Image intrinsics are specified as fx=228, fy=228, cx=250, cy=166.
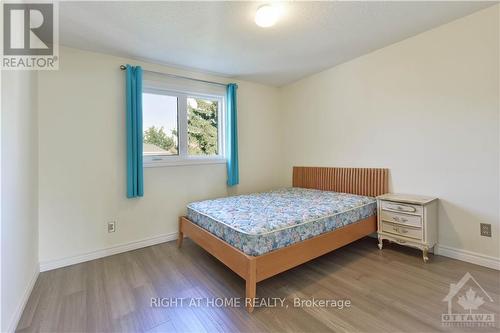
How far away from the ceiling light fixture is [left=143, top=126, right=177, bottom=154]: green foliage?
6.41 ft

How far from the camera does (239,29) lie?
239cm

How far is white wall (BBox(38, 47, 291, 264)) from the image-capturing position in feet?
8.16

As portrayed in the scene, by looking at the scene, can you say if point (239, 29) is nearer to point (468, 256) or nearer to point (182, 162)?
point (182, 162)

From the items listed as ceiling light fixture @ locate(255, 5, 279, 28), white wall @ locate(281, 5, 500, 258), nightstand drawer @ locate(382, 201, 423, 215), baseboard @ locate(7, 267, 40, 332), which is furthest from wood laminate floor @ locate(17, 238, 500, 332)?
ceiling light fixture @ locate(255, 5, 279, 28)

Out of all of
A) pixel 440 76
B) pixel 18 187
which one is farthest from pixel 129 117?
pixel 440 76

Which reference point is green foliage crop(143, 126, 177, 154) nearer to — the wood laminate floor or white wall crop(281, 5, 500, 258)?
the wood laminate floor

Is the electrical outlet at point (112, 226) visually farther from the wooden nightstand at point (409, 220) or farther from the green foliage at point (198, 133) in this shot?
the wooden nightstand at point (409, 220)

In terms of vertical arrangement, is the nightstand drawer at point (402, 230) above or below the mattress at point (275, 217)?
below

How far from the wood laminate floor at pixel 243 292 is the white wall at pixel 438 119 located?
2.13ft

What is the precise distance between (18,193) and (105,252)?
131 cm

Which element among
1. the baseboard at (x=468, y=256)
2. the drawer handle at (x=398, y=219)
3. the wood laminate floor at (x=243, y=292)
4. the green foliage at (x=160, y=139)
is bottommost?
the wood laminate floor at (x=243, y=292)

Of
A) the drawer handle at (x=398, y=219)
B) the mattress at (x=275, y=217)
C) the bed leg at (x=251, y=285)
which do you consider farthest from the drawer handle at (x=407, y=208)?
the bed leg at (x=251, y=285)

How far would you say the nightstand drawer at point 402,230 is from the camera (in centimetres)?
245

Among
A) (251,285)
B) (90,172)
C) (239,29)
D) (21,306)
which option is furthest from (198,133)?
(21,306)
